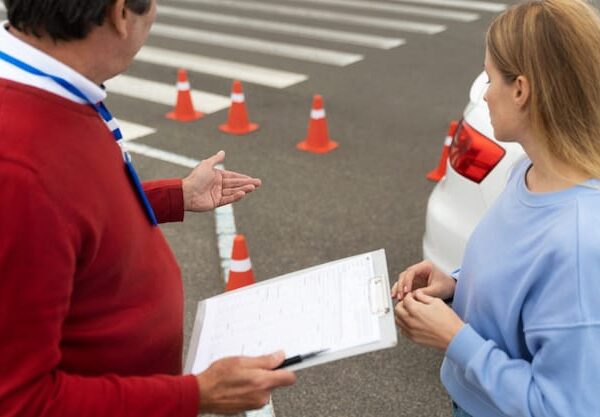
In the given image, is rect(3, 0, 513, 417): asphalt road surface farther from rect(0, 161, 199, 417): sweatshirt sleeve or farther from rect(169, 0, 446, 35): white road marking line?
rect(0, 161, 199, 417): sweatshirt sleeve

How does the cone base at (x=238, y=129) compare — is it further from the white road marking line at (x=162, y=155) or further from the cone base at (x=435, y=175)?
the cone base at (x=435, y=175)

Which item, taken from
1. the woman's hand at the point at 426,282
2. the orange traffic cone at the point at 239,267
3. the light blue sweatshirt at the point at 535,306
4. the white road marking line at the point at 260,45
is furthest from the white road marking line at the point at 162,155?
the light blue sweatshirt at the point at 535,306

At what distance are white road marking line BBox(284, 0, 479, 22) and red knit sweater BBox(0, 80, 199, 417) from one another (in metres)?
11.5

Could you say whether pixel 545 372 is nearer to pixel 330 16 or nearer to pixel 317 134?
pixel 317 134

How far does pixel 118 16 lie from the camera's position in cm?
155

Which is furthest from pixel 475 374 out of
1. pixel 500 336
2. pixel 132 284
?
pixel 132 284

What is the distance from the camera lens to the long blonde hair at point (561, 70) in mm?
1725

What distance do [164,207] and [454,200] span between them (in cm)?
174

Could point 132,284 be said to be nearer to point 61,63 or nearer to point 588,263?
point 61,63

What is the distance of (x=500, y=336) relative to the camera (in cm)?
190

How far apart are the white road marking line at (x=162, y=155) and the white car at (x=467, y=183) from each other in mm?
3240

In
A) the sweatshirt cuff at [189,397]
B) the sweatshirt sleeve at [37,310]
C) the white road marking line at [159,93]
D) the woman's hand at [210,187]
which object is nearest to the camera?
the sweatshirt sleeve at [37,310]

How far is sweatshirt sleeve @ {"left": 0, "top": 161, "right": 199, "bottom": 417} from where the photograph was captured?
137cm

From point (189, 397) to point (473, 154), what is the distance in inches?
87.2
